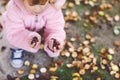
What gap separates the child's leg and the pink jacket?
4.6 inches

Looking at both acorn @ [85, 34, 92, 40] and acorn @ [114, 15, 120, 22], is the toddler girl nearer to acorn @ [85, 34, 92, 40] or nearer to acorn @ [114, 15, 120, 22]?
acorn @ [85, 34, 92, 40]

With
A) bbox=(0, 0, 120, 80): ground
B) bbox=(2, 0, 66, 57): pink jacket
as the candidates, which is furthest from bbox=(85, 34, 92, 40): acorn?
bbox=(2, 0, 66, 57): pink jacket

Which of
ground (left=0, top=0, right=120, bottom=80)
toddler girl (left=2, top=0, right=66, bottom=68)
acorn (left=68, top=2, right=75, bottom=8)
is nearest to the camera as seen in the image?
toddler girl (left=2, top=0, right=66, bottom=68)

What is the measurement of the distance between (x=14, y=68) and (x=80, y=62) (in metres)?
0.47

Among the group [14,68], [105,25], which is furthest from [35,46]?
[105,25]

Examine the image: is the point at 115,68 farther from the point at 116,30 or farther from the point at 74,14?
the point at 74,14

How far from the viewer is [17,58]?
2.39m

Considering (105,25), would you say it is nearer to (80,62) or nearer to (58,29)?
(80,62)

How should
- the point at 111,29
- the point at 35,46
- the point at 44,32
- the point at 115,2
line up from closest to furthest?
the point at 35,46 → the point at 44,32 → the point at 111,29 → the point at 115,2

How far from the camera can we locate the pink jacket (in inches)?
84.4

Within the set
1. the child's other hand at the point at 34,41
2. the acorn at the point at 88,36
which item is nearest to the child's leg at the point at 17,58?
the child's other hand at the point at 34,41

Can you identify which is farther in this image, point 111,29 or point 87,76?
point 111,29

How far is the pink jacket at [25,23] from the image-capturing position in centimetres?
214

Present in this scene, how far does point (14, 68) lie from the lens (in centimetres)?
240
